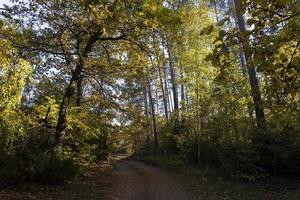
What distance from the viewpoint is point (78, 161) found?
12.1 m

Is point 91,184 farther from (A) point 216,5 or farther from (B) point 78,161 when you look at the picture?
(A) point 216,5

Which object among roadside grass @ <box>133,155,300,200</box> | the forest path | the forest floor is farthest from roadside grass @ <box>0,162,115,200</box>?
roadside grass @ <box>133,155,300,200</box>

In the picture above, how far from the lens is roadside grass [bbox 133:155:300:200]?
1023 cm

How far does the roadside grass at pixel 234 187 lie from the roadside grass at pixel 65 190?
317 centimetres

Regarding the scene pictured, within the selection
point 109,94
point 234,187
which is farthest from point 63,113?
point 234,187

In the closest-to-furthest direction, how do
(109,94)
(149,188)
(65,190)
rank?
(65,190) < (149,188) < (109,94)

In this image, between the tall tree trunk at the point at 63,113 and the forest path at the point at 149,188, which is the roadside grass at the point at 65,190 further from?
the tall tree trunk at the point at 63,113

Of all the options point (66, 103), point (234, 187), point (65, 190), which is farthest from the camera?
point (66, 103)

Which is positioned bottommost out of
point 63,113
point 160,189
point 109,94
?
point 160,189

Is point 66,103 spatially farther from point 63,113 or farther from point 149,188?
point 149,188

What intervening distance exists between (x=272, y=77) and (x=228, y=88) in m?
11.7

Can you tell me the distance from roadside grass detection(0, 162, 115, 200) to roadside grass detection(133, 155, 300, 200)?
3.17m

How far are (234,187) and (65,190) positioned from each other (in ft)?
19.2

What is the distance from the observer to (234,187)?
11.5 m
